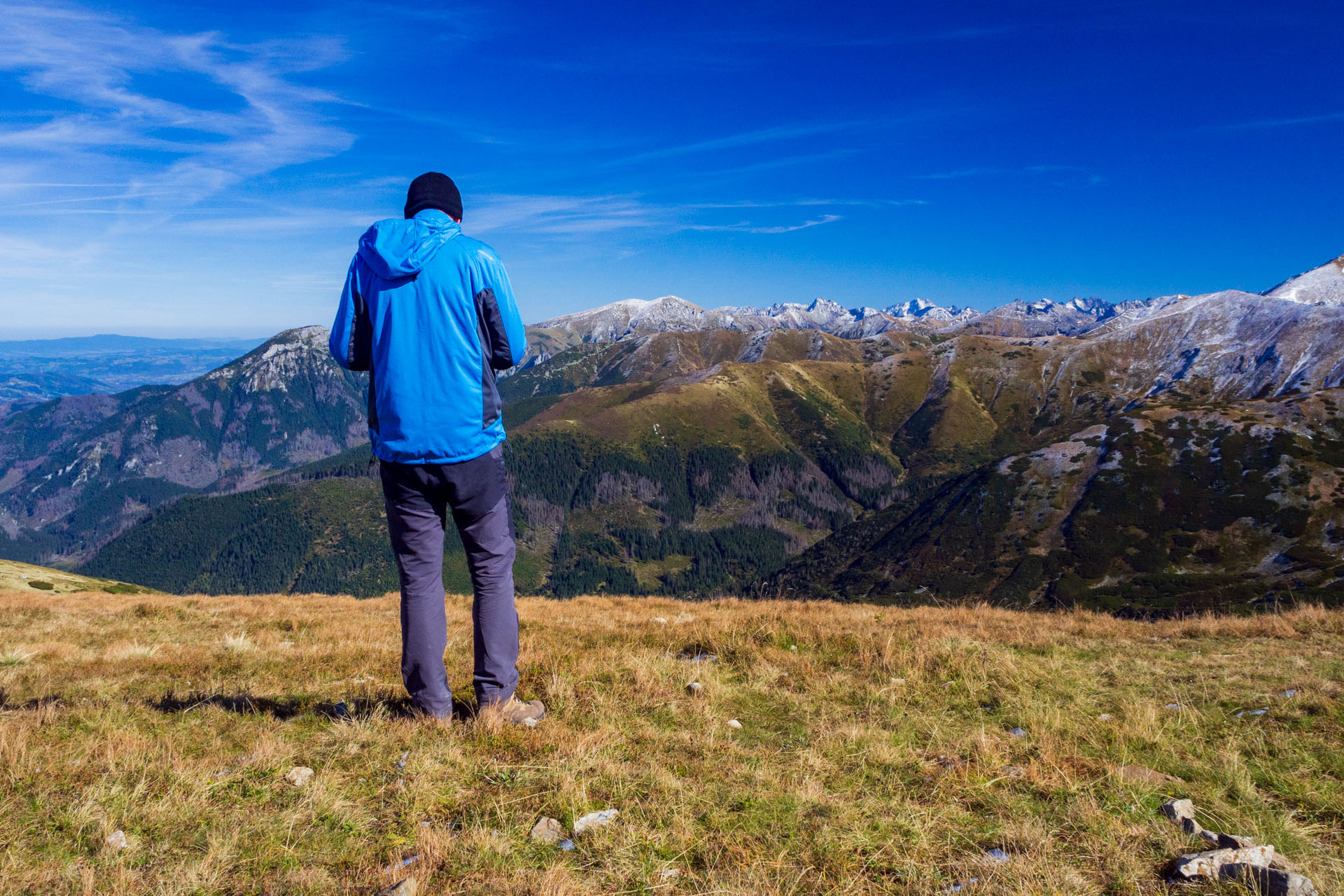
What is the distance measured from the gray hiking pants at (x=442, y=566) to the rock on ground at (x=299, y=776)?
1284mm

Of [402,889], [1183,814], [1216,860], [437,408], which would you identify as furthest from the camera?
[437,408]

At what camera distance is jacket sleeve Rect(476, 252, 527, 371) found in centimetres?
603

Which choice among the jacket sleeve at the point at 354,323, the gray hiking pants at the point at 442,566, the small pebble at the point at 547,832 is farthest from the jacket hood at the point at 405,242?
the small pebble at the point at 547,832

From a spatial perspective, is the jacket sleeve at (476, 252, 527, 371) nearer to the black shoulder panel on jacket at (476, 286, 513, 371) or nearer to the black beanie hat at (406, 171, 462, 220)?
the black shoulder panel on jacket at (476, 286, 513, 371)

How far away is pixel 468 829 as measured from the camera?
4.11 metres

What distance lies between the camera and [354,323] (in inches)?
245

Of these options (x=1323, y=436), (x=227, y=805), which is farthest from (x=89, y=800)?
(x=1323, y=436)

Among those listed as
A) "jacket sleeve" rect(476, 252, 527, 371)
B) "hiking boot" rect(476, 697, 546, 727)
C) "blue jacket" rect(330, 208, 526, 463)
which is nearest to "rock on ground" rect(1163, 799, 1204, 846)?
"hiking boot" rect(476, 697, 546, 727)

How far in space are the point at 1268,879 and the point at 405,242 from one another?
732 centimetres

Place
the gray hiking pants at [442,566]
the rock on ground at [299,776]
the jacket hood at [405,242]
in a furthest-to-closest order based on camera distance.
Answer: the gray hiking pants at [442,566]
the jacket hood at [405,242]
the rock on ground at [299,776]

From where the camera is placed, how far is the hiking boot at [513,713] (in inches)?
240

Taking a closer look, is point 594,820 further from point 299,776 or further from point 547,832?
point 299,776

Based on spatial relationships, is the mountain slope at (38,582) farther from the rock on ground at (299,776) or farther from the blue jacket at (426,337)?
the blue jacket at (426,337)

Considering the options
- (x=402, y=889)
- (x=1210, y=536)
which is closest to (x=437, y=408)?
(x=402, y=889)
